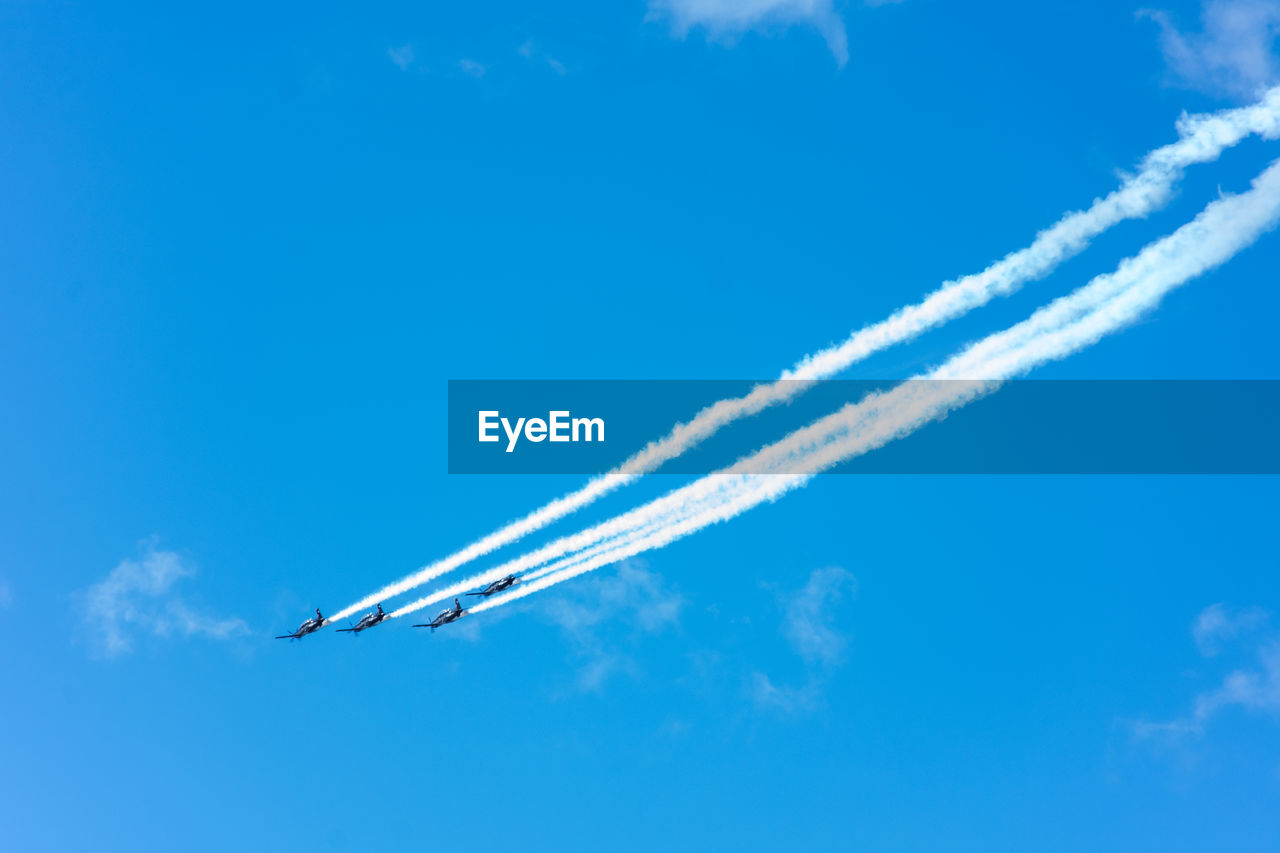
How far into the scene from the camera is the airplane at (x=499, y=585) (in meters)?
64.4

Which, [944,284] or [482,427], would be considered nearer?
[944,284]

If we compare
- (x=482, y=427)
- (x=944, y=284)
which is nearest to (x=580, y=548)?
(x=482, y=427)

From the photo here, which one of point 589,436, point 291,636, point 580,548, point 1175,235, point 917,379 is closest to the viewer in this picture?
point 1175,235

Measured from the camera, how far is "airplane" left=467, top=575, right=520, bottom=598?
6444 cm

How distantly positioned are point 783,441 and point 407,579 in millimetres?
21164

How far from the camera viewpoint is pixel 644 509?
59.2m

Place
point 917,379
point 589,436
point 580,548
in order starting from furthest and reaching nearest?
1. point 589,436
2. point 580,548
3. point 917,379

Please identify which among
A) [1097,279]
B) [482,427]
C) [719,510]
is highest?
[482,427]

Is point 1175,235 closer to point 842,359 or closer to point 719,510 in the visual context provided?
point 842,359

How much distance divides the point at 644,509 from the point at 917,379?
1355cm

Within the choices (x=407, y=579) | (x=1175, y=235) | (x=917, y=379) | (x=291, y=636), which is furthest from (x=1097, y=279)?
(x=291, y=636)

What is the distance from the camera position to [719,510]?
58344 mm

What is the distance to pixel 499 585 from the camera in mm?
65250

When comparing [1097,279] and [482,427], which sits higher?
[482,427]
